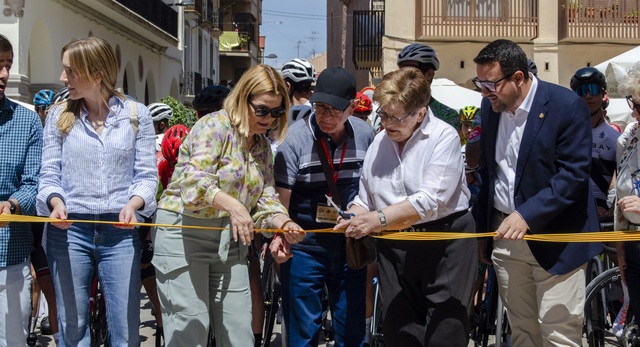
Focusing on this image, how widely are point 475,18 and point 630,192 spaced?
19184 millimetres

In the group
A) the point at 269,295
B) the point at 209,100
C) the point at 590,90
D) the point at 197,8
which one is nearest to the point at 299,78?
the point at 209,100

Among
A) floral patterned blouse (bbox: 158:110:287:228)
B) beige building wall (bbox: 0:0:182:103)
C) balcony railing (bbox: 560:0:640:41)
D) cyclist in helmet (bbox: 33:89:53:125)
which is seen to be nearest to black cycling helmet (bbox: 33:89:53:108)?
cyclist in helmet (bbox: 33:89:53:125)

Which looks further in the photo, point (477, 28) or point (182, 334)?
point (477, 28)

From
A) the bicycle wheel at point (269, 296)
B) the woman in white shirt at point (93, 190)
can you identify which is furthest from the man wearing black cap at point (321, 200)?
the bicycle wheel at point (269, 296)

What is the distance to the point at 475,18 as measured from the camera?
23703 mm

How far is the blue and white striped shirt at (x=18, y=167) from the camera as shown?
508 centimetres

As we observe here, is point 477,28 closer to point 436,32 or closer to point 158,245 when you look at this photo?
point 436,32

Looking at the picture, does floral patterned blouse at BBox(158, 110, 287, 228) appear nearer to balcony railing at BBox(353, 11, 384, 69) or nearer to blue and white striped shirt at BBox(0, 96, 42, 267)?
blue and white striped shirt at BBox(0, 96, 42, 267)

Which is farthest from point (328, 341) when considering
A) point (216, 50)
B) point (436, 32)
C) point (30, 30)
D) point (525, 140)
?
point (216, 50)

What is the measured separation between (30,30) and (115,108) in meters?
16.3

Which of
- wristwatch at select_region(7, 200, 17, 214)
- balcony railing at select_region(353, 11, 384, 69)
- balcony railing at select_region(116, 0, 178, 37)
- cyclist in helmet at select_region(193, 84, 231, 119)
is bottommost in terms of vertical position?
wristwatch at select_region(7, 200, 17, 214)

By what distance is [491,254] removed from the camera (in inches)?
217

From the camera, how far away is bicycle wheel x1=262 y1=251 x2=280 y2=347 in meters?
7.35

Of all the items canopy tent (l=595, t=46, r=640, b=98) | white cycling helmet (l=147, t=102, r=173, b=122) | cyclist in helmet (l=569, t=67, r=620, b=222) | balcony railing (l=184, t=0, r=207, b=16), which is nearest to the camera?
cyclist in helmet (l=569, t=67, r=620, b=222)
